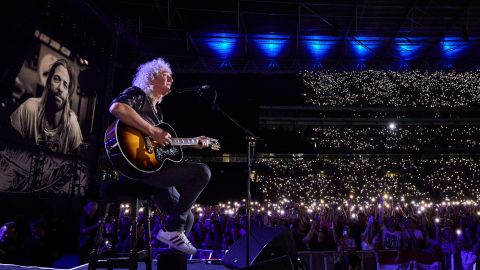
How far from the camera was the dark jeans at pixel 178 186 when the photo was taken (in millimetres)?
2500

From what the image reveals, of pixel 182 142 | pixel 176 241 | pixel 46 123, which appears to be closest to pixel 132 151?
pixel 182 142

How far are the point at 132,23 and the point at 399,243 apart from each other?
816 centimetres

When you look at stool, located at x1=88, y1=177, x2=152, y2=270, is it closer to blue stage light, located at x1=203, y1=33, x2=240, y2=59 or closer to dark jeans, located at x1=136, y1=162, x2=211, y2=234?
dark jeans, located at x1=136, y1=162, x2=211, y2=234

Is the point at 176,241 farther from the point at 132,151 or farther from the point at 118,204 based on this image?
the point at 132,151

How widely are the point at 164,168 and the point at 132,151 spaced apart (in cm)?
29

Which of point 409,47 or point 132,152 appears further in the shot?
point 409,47

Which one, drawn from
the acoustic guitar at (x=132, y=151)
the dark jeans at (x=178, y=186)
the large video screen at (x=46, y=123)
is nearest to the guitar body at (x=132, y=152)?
the acoustic guitar at (x=132, y=151)

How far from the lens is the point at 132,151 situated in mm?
2275

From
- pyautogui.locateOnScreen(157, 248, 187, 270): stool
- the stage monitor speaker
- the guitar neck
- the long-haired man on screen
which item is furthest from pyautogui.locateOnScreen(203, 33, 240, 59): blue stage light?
pyautogui.locateOnScreen(157, 248, 187, 270): stool

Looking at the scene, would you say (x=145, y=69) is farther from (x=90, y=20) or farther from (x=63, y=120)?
(x=90, y=20)

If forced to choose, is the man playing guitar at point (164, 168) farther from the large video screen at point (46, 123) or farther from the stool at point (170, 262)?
the large video screen at point (46, 123)

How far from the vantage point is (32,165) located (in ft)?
23.9

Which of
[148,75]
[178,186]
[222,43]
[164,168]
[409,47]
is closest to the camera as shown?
[164,168]

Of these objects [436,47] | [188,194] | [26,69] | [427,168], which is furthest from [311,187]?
[188,194]
